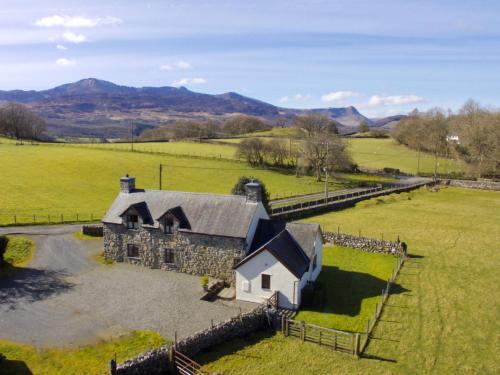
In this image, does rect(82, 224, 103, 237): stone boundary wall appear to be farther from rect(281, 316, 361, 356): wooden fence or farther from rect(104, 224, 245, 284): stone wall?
rect(281, 316, 361, 356): wooden fence

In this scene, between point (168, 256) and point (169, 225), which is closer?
point (169, 225)

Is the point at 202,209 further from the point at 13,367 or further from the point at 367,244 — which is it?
the point at 367,244

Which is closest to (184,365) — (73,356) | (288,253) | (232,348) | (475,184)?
(232,348)

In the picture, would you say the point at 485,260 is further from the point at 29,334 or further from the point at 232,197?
the point at 29,334

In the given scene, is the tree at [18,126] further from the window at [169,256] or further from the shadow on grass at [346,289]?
the shadow on grass at [346,289]

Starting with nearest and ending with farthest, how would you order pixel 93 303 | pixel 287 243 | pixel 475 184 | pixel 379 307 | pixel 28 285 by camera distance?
pixel 379 307, pixel 93 303, pixel 287 243, pixel 28 285, pixel 475 184

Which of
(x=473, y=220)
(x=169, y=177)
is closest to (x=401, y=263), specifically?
(x=473, y=220)
